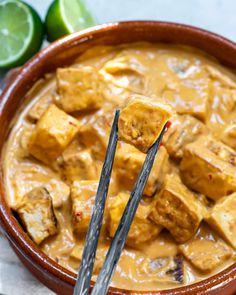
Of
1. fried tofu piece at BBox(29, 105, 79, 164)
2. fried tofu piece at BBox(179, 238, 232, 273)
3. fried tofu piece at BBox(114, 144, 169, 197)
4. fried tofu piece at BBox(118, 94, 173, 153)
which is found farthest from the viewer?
fried tofu piece at BBox(29, 105, 79, 164)

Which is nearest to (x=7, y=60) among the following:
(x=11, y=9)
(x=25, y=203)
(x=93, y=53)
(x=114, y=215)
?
(x=11, y=9)

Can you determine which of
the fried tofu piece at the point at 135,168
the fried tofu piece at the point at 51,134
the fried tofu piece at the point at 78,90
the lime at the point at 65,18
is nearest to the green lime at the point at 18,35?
the lime at the point at 65,18

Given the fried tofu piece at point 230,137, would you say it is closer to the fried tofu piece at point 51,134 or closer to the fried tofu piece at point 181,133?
the fried tofu piece at point 181,133

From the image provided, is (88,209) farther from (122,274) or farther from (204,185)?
(204,185)

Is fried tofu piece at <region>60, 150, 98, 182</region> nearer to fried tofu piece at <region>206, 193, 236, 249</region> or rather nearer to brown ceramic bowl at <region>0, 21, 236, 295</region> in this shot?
brown ceramic bowl at <region>0, 21, 236, 295</region>

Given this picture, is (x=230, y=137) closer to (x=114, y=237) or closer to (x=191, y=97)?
(x=191, y=97)

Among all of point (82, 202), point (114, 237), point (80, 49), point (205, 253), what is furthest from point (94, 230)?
point (80, 49)

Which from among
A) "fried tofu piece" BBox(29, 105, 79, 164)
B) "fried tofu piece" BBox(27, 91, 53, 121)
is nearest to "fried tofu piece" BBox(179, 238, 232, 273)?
"fried tofu piece" BBox(29, 105, 79, 164)
